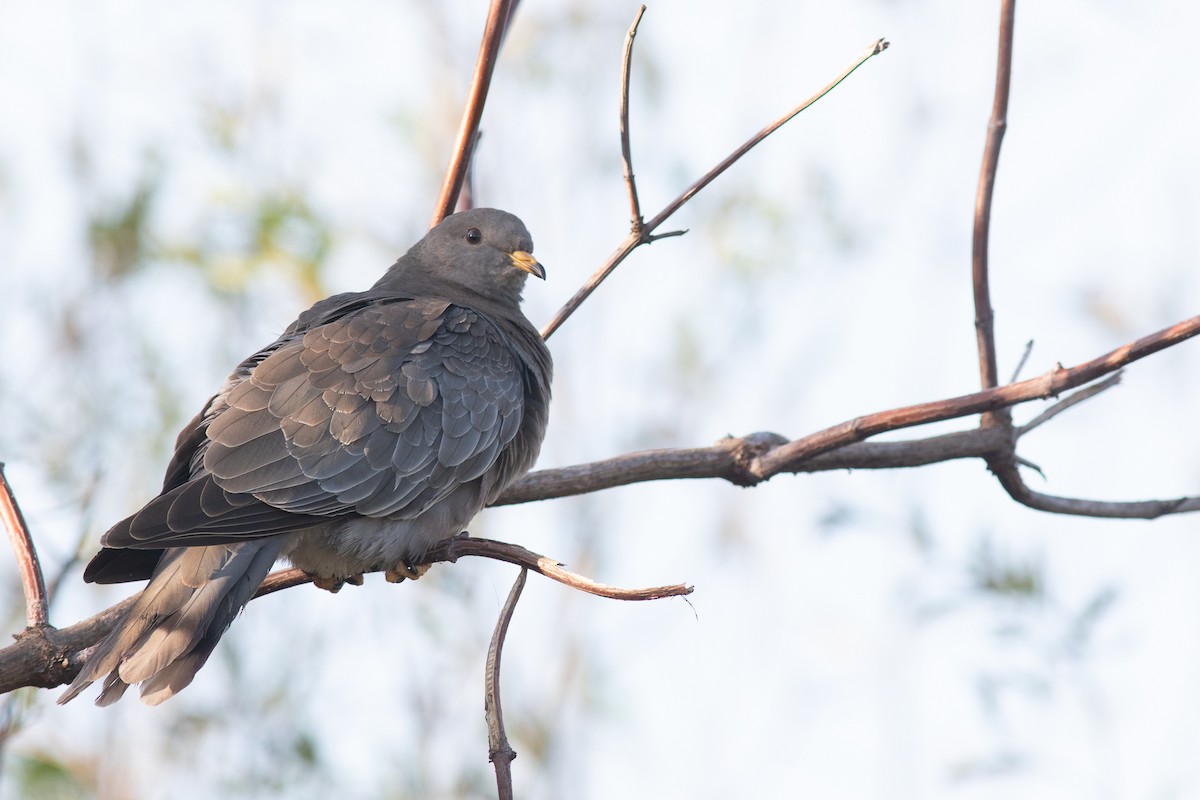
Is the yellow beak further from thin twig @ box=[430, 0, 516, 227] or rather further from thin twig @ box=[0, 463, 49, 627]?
thin twig @ box=[0, 463, 49, 627]

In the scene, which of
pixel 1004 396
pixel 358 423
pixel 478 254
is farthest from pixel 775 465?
pixel 478 254

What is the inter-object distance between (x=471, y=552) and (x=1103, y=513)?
1.92m

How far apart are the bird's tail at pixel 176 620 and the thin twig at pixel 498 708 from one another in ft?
3.65

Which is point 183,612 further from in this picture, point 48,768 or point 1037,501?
point 48,768

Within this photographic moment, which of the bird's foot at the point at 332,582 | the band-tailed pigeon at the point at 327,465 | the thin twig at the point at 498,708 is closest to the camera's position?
the thin twig at the point at 498,708

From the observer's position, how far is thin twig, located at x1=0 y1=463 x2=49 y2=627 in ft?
11.5

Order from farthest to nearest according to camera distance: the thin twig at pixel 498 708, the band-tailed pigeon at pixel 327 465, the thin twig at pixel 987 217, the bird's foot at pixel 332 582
Answer: the bird's foot at pixel 332 582 → the thin twig at pixel 987 217 → the band-tailed pigeon at pixel 327 465 → the thin twig at pixel 498 708

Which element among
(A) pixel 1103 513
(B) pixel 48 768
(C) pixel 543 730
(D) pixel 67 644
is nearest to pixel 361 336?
(D) pixel 67 644

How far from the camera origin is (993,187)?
4227 millimetres

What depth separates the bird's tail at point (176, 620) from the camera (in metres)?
3.62

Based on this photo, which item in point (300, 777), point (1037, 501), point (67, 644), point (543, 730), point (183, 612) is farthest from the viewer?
point (543, 730)

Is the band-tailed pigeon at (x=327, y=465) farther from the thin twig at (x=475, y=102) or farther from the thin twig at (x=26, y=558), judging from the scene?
the thin twig at (x=475, y=102)

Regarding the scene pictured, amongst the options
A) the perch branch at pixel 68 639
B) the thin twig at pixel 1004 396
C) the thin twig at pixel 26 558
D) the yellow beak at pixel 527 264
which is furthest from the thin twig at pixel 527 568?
the yellow beak at pixel 527 264

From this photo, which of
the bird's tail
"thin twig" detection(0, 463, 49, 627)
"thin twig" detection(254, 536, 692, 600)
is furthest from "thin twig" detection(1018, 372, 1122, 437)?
"thin twig" detection(0, 463, 49, 627)
